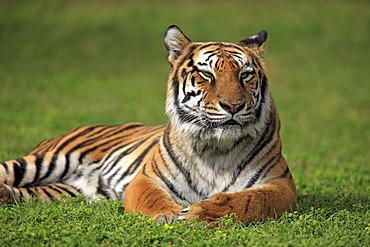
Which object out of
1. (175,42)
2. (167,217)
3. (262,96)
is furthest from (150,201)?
(175,42)

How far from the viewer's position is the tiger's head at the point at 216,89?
461 cm

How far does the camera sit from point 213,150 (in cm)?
490

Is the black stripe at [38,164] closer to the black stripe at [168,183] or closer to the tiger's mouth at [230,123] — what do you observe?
the black stripe at [168,183]

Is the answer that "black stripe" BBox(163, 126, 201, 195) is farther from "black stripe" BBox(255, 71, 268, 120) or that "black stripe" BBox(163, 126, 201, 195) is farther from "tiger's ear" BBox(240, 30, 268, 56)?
"tiger's ear" BBox(240, 30, 268, 56)

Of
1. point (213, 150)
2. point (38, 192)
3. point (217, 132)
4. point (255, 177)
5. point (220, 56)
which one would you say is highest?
point (220, 56)

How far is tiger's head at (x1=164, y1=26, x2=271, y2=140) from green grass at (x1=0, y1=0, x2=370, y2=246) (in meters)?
0.70

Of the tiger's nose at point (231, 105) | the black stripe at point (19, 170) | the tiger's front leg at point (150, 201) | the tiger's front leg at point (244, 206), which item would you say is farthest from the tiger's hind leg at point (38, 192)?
the tiger's nose at point (231, 105)

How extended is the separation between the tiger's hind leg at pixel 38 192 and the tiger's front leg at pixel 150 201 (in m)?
0.86

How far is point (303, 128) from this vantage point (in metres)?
10.5

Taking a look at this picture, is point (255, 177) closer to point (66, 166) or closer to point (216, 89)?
point (216, 89)

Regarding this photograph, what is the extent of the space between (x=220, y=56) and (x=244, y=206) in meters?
1.09

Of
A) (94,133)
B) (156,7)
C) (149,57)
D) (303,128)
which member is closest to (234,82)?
(94,133)

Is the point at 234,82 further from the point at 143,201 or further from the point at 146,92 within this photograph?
the point at 146,92

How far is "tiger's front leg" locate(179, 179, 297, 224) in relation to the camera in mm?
4402
